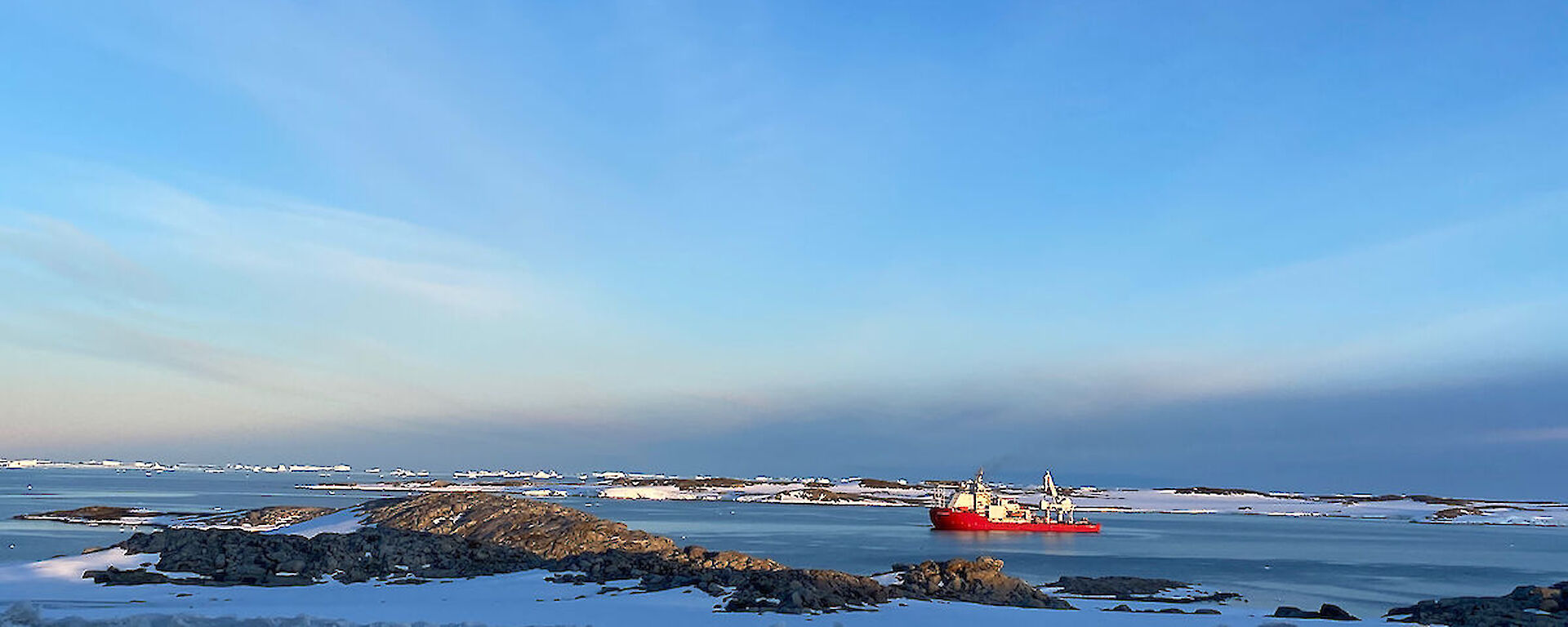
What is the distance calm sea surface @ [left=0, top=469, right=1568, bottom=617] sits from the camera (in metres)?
41.7

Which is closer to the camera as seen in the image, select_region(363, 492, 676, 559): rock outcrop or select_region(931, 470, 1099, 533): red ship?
select_region(363, 492, 676, 559): rock outcrop

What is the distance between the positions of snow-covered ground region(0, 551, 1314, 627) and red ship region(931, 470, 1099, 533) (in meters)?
55.5

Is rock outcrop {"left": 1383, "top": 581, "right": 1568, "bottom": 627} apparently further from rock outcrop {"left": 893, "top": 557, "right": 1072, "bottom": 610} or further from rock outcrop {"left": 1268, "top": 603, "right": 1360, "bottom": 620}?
rock outcrop {"left": 893, "top": 557, "right": 1072, "bottom": 610}

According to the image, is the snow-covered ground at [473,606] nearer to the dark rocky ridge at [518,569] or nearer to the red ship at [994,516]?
the dark rocky ridge at [518,569]

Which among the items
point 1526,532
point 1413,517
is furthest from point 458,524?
point 1413,517

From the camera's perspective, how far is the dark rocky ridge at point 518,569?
1986 cm

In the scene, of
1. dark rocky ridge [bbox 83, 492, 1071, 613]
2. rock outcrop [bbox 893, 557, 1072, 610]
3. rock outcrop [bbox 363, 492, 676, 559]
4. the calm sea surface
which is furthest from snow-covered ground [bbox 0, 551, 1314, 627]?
the calm sea surface

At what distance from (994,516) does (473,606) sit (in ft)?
212

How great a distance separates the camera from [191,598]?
18.9m

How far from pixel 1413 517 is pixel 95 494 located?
137m

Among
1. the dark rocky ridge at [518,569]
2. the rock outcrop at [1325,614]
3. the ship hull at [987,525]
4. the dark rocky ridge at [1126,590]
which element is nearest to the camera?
the dark rocky ridge at [518,569]

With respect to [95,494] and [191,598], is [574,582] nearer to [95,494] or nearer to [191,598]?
[191,598]

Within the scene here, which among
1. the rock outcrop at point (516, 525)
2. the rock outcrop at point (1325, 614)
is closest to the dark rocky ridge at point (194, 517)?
the rock outcrop at point (516, 525)

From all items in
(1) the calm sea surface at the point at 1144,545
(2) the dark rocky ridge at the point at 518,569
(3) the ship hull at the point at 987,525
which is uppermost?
(2) the dark rocky ridge at the point at 518,569
